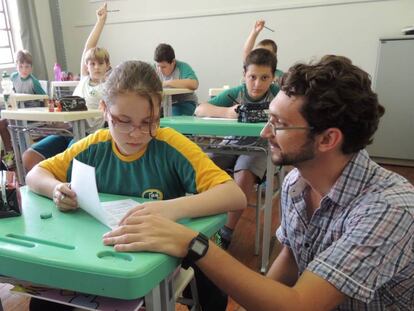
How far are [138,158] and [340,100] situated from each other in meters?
0.57

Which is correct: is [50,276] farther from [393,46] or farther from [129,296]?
[393,46]

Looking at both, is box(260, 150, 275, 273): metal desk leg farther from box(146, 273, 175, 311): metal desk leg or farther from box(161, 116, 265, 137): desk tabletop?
box(146, 273, 175, 311): metal desk leg

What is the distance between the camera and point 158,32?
488 centimetres

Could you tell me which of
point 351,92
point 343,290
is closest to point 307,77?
point 351,92

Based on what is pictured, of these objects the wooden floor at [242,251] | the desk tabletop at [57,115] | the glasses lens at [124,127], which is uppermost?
the glasses lens at [124,127]

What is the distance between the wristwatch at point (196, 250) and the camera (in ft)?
2.06

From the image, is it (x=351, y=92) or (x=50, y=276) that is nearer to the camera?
(x=50, y=276)

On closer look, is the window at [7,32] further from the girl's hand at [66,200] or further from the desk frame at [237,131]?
the girl's hand at [66,200]

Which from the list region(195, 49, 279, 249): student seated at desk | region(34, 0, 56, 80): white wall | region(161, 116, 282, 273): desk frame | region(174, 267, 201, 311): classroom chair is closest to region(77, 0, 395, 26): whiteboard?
region(34, 0, 56, 80): white wall

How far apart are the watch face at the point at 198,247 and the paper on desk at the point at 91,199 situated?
0.61ft

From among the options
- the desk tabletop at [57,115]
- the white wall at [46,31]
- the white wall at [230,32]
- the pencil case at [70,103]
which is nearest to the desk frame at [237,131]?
the desk tabletop at [57,115]

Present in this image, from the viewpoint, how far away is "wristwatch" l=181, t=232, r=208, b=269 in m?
0.63

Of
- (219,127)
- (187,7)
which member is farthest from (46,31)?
(219,127)

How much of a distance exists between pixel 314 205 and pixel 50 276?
622mm
